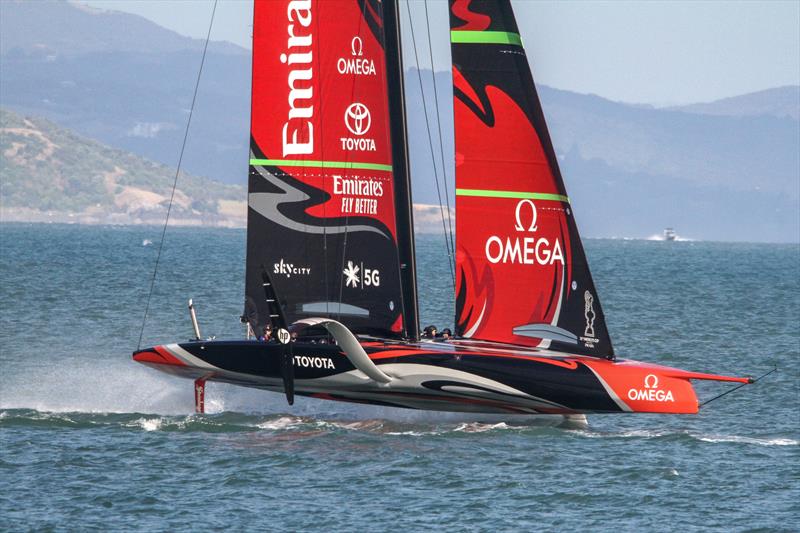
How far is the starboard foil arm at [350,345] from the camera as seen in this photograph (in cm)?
2414

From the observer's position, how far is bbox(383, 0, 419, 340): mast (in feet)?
85.1

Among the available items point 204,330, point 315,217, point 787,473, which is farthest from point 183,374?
point 204,330

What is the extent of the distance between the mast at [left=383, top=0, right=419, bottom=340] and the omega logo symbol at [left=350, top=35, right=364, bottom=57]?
0.46m

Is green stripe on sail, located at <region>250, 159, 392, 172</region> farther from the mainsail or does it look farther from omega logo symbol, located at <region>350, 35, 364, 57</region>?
omega logo symbol, located at <region>350, 35, 364, 57</region>

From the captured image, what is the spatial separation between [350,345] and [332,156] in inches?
147

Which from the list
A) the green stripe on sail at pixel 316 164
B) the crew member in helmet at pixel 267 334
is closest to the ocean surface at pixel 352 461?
the crew member in helmet at pixel 267 334

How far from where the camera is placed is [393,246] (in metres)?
26.0

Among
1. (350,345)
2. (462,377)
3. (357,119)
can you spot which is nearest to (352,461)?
(350,345)

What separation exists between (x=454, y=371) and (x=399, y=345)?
4.03 ft

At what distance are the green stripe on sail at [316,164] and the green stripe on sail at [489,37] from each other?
2672 millimetres

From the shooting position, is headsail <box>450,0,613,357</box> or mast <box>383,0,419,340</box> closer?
headsail <box>450,0,613,357</box>

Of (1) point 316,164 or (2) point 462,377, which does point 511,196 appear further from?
(1) point 316,164

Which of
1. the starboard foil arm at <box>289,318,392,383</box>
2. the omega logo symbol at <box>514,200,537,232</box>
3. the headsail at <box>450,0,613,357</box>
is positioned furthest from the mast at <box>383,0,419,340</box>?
the omega logo symbol at <box>514,200,537,232</box>

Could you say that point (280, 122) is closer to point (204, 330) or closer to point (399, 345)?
point (399, 345)
